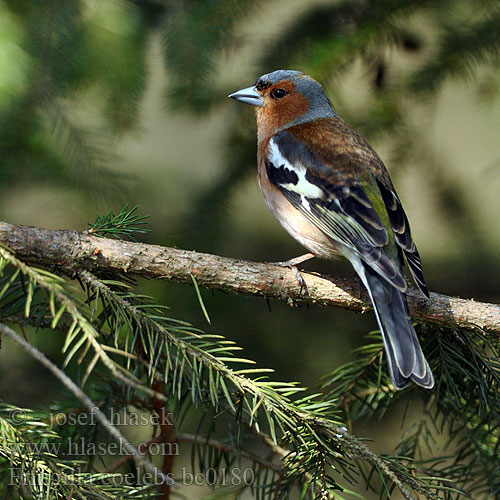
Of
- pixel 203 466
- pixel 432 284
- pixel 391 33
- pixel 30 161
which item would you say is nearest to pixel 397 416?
pixel 432 284

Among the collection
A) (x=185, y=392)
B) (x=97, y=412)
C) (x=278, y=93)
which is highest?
(x=97, y=412)

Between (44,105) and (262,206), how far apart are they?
170 centimetres

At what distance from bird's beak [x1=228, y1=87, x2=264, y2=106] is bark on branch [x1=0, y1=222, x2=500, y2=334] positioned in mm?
1147

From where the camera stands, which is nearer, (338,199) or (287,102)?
(338,199)

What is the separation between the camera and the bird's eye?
3.36m

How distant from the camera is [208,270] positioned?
198 centimetres

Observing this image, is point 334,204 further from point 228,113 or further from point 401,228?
point 228,113

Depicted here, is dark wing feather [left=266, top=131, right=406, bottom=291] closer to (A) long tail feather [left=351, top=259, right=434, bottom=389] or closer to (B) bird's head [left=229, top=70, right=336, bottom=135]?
→ (A) long tail feather [left=351, top=259, right=434, bottom=389]

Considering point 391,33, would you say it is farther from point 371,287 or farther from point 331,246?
point 371,287

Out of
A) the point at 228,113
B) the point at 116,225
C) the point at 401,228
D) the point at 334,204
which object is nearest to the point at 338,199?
the point at 334,204

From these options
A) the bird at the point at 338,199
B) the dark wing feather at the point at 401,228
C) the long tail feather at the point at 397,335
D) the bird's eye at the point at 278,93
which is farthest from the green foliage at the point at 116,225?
the bird's eye at the point at 278,93

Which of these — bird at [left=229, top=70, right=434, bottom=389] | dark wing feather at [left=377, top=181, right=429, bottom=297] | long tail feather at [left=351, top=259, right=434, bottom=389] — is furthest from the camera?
dark wing feather at [left=377, top=181, right=429, bottom=297]

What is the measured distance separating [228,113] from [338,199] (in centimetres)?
88

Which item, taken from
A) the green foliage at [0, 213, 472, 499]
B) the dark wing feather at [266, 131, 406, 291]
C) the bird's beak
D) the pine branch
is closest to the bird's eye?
the bird's beak
